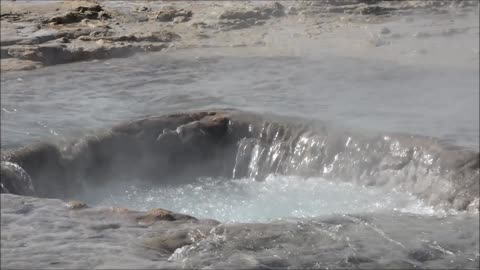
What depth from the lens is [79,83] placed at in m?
9.86

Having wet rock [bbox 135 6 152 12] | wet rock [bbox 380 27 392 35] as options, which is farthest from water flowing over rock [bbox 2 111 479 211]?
wet rock [bbox 135 6 152 12]

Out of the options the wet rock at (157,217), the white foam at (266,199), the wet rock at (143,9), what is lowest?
the white foam at (266,199)

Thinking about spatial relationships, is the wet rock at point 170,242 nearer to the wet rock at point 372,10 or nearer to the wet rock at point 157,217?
the wet rock at point 157,217

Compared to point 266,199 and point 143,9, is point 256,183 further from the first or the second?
point 143,9

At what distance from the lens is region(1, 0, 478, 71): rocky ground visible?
11555 millimetres

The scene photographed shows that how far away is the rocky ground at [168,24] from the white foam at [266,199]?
4528 mm

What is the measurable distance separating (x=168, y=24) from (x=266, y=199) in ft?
22.8

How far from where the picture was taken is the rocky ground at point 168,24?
11.6 meters

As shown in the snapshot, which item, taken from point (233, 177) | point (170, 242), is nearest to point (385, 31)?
point (233, 177)

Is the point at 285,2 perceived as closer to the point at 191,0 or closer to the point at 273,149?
the point at 191,0

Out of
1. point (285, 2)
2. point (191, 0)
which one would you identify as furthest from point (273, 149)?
point (191, 0)

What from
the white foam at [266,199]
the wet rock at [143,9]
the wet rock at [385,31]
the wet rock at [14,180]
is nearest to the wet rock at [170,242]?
the white foam at [266,199]

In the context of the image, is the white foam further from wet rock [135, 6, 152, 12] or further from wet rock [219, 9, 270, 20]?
wet rock [135, 6, 152, 12]

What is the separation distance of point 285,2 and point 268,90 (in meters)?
5.06
